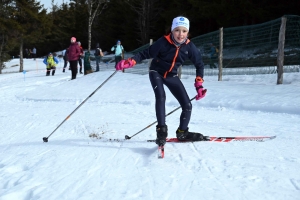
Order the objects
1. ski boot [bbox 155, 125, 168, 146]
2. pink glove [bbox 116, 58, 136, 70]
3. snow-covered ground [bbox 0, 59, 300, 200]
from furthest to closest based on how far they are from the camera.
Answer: pink glove [bbox 116, 58, 136, 70] → ski boot [bbox 155, 125, 168, 146] → snow-covered ground [bbox 0, 59, 300, 200]

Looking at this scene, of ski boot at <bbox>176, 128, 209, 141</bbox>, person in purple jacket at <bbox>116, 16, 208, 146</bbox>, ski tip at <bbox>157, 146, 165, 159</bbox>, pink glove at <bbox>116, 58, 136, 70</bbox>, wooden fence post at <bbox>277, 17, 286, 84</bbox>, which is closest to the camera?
ski tip at <bbox>157, 146, 165, 159</bbox>

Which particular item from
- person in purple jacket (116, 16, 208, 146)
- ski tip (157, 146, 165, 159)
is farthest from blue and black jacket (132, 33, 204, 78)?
ski tip (157, 146, 165, 159)

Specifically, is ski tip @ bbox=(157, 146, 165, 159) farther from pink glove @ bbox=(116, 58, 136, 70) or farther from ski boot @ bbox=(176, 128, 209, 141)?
pink glove @ bbox=(116, 58, 136, 70)

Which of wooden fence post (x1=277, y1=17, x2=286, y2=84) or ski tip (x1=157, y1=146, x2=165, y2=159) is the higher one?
wooden fence post (x1=277, y1=17, x2=286, y2=84)

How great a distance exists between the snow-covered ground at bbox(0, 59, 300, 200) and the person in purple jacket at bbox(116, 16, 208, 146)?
30cm

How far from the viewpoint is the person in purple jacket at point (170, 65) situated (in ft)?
13.5

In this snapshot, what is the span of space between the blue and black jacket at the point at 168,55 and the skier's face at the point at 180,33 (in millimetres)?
78

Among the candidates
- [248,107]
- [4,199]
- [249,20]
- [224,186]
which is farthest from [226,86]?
[249,20]

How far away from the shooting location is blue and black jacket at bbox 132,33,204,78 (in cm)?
416

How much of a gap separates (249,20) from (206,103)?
21.5 m

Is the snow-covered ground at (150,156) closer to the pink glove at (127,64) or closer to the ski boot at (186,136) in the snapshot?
the ski boot at (186,136)

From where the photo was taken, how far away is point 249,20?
2752 centimetres

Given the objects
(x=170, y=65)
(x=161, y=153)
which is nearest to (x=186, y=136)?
(x=161, y=153)

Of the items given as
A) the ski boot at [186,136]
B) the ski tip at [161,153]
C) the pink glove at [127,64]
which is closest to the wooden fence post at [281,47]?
the ski boot at [186,136]
